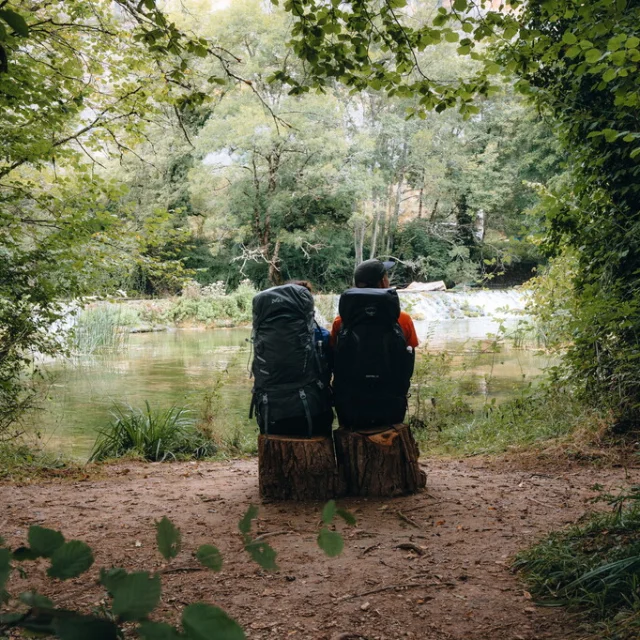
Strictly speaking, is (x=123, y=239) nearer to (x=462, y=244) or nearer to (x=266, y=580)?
(x=266, y=580)

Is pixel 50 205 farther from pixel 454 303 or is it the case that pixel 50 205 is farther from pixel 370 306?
pixel 454 303

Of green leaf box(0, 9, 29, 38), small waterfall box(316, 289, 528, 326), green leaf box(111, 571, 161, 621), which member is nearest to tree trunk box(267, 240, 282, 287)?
small waterfall box(316, 289, 528, 326)

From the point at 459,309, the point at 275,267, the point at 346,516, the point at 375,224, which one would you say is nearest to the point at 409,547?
the point at 346,516

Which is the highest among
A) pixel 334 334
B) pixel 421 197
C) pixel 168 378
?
pixel 421 197

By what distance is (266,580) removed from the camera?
252 centimetres

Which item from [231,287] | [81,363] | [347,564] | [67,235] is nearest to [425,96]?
[347,564]

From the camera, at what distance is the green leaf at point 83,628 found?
0.55 metres

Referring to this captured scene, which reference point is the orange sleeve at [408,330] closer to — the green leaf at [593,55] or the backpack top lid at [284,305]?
the backpack top lid at [284,305]

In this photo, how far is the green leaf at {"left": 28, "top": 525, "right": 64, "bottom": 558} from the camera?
66 centimetres

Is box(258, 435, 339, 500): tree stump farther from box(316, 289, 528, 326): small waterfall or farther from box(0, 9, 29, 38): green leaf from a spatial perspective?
box(316, 289, 528, 326): small waterfall

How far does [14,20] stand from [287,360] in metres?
2.74

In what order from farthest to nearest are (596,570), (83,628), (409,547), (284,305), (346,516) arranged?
(284,305), (409,547), (596,570), (346,516), (83,628)

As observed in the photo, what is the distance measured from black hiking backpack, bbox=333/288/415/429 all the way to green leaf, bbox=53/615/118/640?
121 inches

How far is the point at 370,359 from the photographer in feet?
12.0
